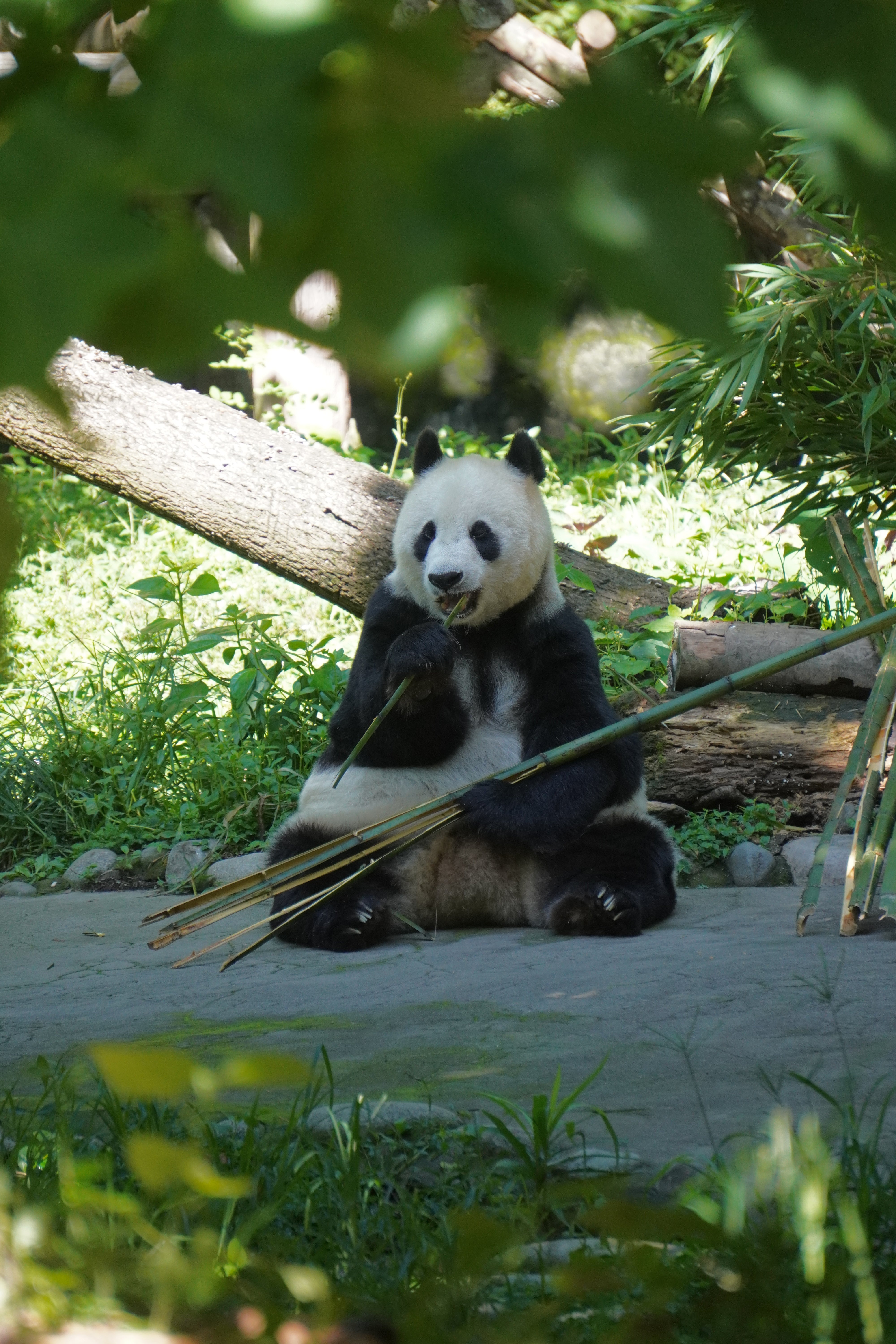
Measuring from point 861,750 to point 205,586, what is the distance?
3067 millimetres

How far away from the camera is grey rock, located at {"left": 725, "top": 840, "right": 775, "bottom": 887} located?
14.9ft

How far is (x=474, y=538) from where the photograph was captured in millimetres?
3719

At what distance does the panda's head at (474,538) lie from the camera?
363 cm

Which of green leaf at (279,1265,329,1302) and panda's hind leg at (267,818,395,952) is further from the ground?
green leaf at (279,1265,329,1302)

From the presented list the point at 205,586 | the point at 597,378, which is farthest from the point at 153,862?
the point at 597,378

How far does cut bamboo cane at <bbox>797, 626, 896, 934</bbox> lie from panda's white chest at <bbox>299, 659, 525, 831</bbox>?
39.8 inches

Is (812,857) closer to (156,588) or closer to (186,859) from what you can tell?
(186,859)

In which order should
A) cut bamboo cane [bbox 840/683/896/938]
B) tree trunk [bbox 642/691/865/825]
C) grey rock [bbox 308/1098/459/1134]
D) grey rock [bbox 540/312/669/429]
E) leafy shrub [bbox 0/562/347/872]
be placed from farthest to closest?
grey rock [bbox 540/312/669/429], leafy shrub [bbox 0/562/347/872], tree trunk [bbox 642/691/865/825], cut bamboo cane [bbox 840/683/896/938], grey rock [bbox 308/1098/459/1134]

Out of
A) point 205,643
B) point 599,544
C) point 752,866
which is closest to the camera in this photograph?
point 752,866

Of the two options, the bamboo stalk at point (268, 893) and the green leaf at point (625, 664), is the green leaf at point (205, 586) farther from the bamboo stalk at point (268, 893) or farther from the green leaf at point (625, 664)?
the bamboo stalk at point (268, 893)

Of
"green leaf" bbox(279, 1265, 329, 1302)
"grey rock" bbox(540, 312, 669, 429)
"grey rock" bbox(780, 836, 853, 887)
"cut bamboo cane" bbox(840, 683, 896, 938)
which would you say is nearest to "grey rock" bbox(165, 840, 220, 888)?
"grey rock" bbox(780, 836, 853, 887)

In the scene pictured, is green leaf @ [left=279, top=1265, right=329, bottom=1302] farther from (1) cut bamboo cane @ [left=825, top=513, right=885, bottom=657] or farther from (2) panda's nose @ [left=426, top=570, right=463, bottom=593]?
(1) cut bamboo cane @ [left=825, top=513, right=885, bottom=657]

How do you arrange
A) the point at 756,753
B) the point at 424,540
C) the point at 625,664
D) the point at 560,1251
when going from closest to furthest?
the point at 560,1251, the point at 424,540, the point at 756,753, the point at 625,664

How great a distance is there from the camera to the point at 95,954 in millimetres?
3670
